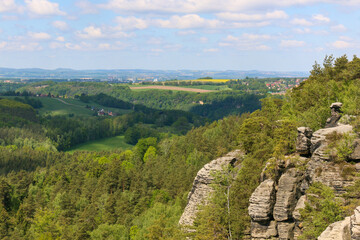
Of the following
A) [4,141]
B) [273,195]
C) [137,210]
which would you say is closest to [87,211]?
[137,210]

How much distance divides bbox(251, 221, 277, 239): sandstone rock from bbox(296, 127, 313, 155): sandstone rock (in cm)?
784

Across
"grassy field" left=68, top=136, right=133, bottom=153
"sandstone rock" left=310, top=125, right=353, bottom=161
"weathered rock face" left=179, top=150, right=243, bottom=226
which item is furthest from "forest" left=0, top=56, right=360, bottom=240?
"grassy field" left=68, top=136, right=133, bottom=153

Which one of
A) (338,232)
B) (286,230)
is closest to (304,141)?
(286,230)

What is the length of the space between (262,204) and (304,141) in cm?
777

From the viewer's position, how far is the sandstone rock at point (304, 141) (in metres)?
36.8

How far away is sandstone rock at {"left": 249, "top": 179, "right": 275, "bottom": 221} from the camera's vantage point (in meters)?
33.8

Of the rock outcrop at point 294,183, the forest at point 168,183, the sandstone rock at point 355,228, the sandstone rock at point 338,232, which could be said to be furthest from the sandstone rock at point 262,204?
the sandstone rock at point 355,228

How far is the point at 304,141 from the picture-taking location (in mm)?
36875

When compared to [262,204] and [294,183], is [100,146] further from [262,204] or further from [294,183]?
[294,183]

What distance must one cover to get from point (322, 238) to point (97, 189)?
221 feet

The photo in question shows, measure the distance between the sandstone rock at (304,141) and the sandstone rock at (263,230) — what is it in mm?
7837

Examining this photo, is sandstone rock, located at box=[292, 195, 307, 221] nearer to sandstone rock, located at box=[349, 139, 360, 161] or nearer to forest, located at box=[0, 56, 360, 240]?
forest, located at box=[0, 56, 360, 240]

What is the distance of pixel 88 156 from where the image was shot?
436 ft

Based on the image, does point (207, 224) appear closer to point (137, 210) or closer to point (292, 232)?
point (292, 232)
